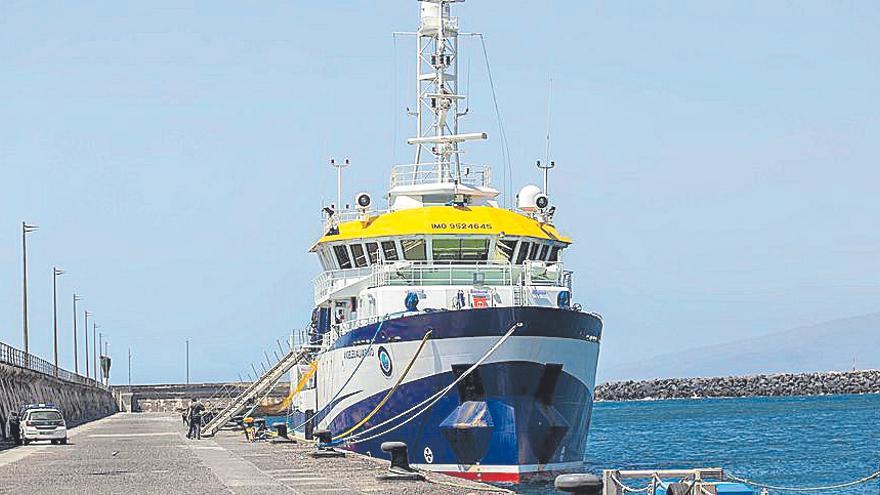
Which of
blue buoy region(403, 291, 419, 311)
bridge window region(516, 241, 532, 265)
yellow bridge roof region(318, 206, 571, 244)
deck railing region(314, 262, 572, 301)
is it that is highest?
yellow bridge roof region(318, 206, 571, 244)

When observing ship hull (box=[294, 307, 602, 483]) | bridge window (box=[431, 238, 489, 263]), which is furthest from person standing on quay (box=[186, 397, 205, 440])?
ship hull (box=[294, 307, 602, 483])

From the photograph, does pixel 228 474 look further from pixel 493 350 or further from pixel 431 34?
pixel 431 34

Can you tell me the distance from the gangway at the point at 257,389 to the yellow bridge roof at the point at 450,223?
433 inches

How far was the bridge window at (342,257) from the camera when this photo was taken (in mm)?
39188

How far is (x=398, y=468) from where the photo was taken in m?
26.8

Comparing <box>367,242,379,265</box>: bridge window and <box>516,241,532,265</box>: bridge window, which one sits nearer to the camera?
<box>516,241,532,265</box>: bridge window

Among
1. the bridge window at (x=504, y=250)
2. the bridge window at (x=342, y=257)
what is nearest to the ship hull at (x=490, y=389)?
the bridge window at (x=504, y=250)

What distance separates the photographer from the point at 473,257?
37594 millimetres

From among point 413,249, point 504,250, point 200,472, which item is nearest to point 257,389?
point 413,249

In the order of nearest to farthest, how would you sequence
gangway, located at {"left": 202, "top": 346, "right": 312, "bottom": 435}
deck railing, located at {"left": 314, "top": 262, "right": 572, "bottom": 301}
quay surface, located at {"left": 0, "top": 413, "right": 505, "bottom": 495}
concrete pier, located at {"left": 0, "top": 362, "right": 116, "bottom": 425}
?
quay surface, located at {"left": 0, "top": 413, "right": 505, "bottom": 495} → deck railing, located at {"left": 314, "top": 262, "right": 572, "bottom": 301} → gangway, located at {"left": 202, "top": 346, "right": 312, "bottom": 435} → concrete pier, located at {"left": 0, "top": 362, "right": 116, "bottom": 425}

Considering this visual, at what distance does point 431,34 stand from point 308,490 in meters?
21.4

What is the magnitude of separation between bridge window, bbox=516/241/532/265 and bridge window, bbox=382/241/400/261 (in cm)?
332

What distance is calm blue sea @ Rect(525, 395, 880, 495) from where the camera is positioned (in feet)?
155

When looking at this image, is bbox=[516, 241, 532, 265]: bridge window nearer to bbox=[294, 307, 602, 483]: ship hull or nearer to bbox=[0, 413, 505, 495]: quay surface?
bbox=[294, 307, 602, 483]: ship hull
